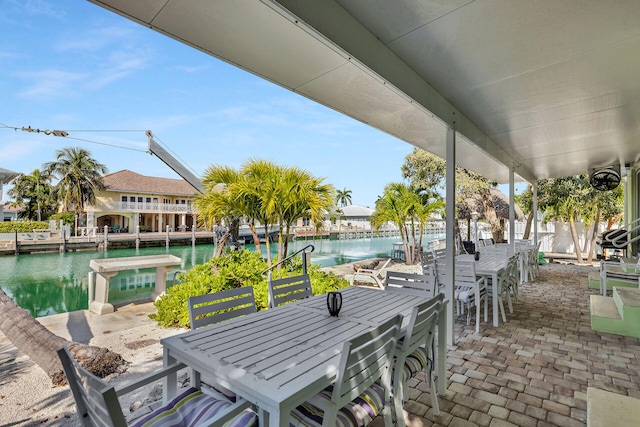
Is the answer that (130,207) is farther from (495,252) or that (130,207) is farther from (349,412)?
(349,412)

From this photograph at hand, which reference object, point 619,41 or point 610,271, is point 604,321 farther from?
point 619,41

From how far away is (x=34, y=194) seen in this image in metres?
25.4

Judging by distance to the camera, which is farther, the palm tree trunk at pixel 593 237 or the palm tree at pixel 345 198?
the palm tree at pixel 345 198

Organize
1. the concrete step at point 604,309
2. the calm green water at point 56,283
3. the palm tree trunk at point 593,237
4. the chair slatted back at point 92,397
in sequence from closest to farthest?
the chair slatted back at point 92,397, the concrete step at point 604,309, the calm green water at point 56,283, the palm tree trunk at point 593,237

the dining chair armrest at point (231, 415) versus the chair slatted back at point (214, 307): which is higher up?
the chair slatted back at point (214, 307)

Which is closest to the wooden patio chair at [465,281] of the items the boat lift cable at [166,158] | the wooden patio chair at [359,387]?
the wooden patio chair at [359,387]

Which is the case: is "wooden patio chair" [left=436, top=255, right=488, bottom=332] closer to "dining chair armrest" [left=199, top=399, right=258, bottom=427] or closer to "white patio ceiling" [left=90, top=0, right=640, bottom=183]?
"white patio ceiling" [left=90, top=0, right=640, bottom=183]

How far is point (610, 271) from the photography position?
5.54m

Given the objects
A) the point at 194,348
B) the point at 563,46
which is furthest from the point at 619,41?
the point at 194,348

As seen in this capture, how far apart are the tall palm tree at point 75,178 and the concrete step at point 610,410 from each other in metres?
31.4

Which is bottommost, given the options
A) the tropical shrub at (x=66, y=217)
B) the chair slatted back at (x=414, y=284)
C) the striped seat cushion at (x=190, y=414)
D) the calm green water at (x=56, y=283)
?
the calm green water at (x=56, y=283)

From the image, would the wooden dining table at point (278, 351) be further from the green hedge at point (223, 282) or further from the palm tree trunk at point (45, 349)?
the green hedge at point (223, 282)

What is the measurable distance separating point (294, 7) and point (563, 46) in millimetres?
1979

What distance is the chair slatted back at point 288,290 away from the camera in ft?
8.61
